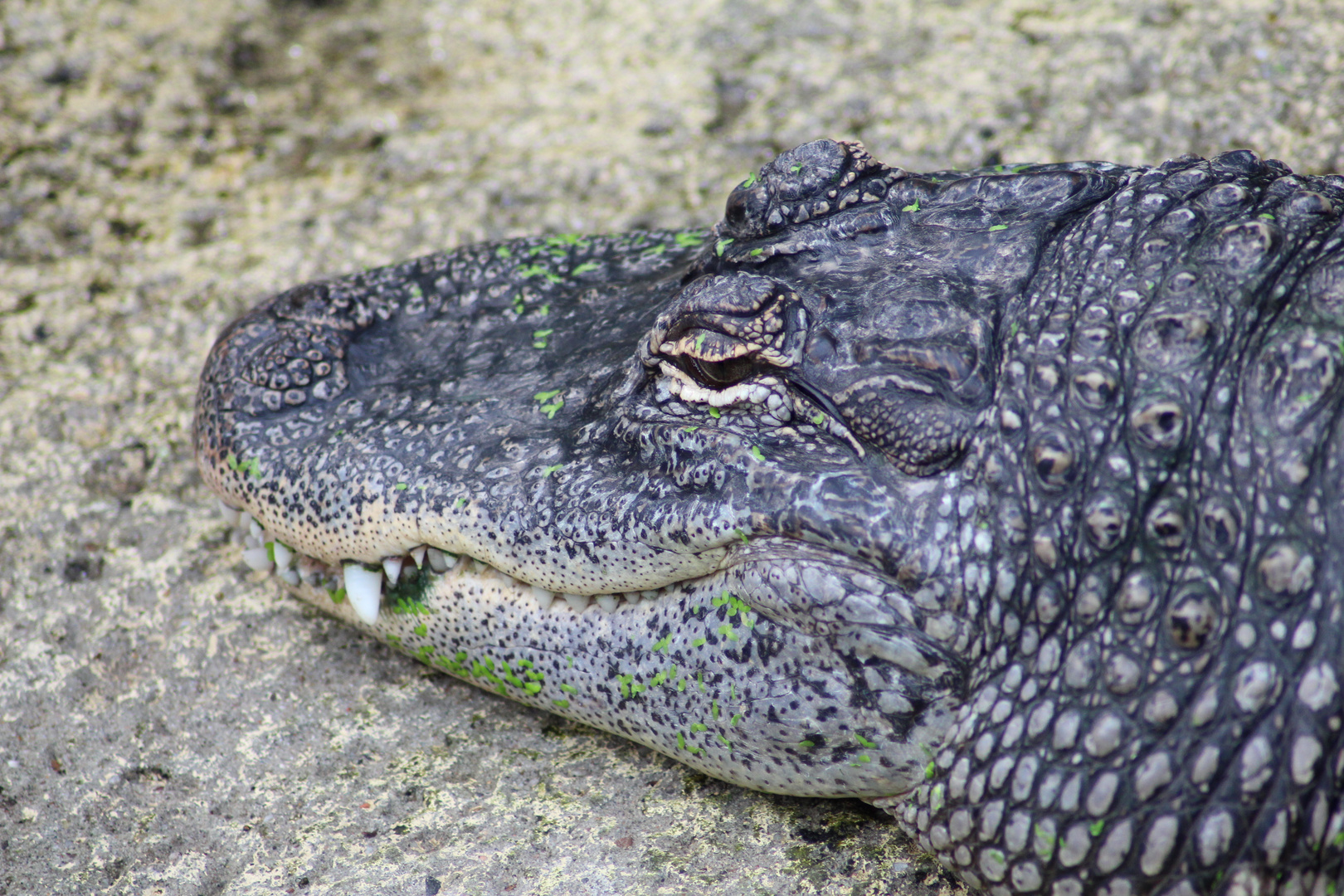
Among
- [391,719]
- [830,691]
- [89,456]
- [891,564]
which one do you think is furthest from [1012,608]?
[89,456]

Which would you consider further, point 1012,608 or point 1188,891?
point 1012,608

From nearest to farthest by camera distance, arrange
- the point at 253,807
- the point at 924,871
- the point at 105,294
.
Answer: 1. the point at 924,871
2. the point at 253,807
3. the point at 105,294

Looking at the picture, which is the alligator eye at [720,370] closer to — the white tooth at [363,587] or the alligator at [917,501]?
the alligator at [917,501]

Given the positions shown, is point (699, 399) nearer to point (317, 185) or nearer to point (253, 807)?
point (253, 807)

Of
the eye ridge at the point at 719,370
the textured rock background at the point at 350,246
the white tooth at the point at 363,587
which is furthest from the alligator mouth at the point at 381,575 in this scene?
the eye ridge at the point at 719,370

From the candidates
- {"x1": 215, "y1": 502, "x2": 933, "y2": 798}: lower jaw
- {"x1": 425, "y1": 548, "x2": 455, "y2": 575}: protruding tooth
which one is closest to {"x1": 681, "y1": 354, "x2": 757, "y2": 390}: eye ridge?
{"x1": 215, "y1": 502, "x2": 933, "y2": 798}: lower jaw

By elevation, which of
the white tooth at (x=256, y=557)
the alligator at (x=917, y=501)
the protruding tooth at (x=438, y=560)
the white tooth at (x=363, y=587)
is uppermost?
the alligator at (x=917, y=501)

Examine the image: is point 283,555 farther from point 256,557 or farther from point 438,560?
point 438,560
